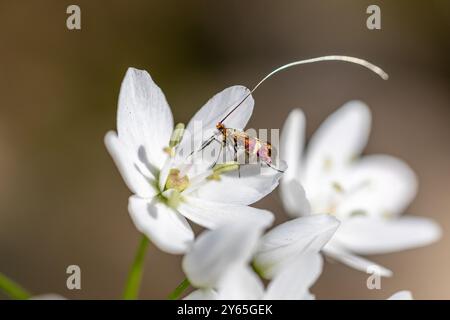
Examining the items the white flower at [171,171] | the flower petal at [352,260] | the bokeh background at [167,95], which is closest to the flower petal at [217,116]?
the white flower at [171,171]

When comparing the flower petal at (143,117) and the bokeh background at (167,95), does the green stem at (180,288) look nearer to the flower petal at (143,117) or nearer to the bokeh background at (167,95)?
the flower petal at (143,117)

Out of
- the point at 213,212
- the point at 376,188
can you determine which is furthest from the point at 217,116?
the point at 376,188

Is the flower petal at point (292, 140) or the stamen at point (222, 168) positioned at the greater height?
the stamen at point (222, 168)

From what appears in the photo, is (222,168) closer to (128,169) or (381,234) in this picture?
(128,169)

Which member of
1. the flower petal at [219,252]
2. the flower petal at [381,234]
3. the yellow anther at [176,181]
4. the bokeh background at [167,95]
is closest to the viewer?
the flower petal at [219,252]

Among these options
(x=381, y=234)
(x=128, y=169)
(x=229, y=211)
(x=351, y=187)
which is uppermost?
(x=128, y=169)

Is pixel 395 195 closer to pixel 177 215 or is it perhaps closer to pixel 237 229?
pixel 177 215

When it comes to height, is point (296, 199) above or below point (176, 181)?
below

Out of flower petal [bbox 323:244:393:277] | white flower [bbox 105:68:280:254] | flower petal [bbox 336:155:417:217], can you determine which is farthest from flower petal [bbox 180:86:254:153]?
flower petal [bbox 336:155:417:217]
